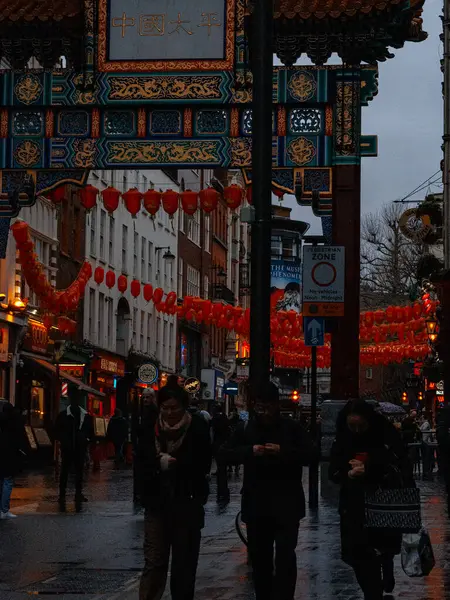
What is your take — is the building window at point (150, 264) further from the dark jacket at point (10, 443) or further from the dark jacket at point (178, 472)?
the dark jacket at point (178, 472)

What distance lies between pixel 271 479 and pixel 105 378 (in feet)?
167

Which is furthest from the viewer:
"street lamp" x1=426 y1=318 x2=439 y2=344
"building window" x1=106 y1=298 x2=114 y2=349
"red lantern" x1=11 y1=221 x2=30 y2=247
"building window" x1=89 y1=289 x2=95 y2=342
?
"building window" x1=106 y1=298 x2=114 y2=349

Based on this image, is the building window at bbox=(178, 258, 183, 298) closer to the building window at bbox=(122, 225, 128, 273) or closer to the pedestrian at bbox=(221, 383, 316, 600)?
the building window at bbox=(122, 225, 128, 273)

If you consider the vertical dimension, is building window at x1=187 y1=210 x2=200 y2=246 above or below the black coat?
above

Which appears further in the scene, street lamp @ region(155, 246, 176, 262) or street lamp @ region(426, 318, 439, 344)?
street lamp @ region(155, 246, 176, 262)

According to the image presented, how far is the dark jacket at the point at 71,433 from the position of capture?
1027 inches

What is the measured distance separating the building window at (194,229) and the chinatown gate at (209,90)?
2218 inches

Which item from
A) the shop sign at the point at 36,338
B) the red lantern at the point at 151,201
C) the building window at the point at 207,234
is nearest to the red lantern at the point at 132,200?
the red lantern at the point at 151,201

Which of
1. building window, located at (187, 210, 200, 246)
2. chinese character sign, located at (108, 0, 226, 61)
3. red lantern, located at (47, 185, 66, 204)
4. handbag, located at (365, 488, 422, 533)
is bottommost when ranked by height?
handbag, located at (365, 488, 422, 533)

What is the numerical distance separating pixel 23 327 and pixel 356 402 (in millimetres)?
35405

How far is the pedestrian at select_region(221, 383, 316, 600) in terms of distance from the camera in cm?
1105

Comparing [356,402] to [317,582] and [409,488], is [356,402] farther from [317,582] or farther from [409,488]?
[317,582]

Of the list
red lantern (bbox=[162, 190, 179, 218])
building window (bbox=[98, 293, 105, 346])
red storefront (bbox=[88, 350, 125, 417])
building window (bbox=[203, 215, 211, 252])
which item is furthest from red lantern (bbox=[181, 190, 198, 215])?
building window (bbox=[203, 215, 211, 252])

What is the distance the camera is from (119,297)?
6581 cm
